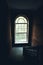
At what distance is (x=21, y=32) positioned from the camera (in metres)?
1.10

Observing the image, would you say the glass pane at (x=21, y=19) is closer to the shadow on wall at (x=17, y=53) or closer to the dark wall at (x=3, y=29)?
the dark wall at (x=3, y=29)

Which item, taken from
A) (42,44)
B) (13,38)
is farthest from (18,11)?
(42,44)

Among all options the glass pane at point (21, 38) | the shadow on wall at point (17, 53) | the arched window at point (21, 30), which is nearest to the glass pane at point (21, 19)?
the arched window at point (21, 30)

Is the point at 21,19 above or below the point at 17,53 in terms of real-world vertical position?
above

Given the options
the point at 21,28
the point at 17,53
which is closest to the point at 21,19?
the point at 21,28

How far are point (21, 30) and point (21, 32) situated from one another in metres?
0.02

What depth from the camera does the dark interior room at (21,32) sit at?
1040 millimetres

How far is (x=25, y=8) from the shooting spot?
3.40ft

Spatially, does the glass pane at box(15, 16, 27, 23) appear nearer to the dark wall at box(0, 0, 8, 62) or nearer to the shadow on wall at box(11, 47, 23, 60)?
the dark wall at box(0, 0, 8, 62)

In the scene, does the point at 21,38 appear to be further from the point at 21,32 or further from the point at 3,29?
the point at 3,29

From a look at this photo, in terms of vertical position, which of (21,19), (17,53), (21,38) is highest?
(21,19)

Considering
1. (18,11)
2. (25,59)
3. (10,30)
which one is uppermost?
(18,11)

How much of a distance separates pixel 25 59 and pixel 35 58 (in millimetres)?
80

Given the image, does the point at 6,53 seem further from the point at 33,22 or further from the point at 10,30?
the point at 33,22
